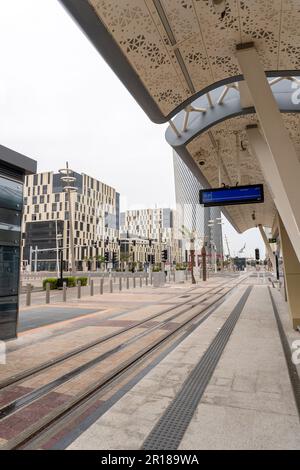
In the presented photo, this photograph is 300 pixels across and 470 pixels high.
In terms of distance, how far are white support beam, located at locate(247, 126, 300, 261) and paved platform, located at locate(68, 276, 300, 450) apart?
95.5 inches

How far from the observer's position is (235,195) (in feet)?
34.0

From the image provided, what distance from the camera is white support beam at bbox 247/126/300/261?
7040 mm

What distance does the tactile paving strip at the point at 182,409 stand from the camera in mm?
3422

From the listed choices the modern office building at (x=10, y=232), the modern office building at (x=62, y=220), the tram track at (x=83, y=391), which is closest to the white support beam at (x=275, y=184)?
Result: the tram track at (x=83, y=391)

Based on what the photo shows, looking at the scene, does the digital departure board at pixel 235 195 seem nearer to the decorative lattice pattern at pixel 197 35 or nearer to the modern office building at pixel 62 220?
the decorative lattice pattern at pixel 197 35

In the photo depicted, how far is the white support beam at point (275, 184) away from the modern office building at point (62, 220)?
285ft

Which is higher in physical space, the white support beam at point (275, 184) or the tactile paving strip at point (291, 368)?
the white support beam at point (275, 184)

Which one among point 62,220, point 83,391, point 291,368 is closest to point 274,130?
point 291,368

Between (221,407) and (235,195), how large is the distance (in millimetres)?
7286

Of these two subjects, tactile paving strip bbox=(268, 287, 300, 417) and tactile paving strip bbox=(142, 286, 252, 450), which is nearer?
tactile paving strip bbox=(142, 286, 252, 450)

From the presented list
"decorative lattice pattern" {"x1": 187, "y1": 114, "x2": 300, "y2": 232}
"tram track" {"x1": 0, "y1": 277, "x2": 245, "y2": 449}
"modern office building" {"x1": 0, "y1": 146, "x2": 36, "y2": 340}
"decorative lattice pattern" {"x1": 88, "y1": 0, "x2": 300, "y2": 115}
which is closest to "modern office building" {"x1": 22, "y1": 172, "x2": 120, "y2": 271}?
"decorative lattice pattern" {"x1": 187, "y1": 114, "x2": 300, "y2": 232}

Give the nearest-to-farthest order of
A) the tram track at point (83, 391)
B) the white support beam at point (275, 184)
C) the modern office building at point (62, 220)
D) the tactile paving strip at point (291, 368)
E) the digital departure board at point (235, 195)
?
the tram track at point (83, 391), the tactile paving strip at point (291, 368), the white support beam at point (275, 184), the digital departure board at point (235, 195), the modern office building at point (62, 220)

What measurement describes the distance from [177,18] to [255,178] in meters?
12.6

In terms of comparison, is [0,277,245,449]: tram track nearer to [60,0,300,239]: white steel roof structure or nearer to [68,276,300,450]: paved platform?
[68,276,300,450]: paved platform
